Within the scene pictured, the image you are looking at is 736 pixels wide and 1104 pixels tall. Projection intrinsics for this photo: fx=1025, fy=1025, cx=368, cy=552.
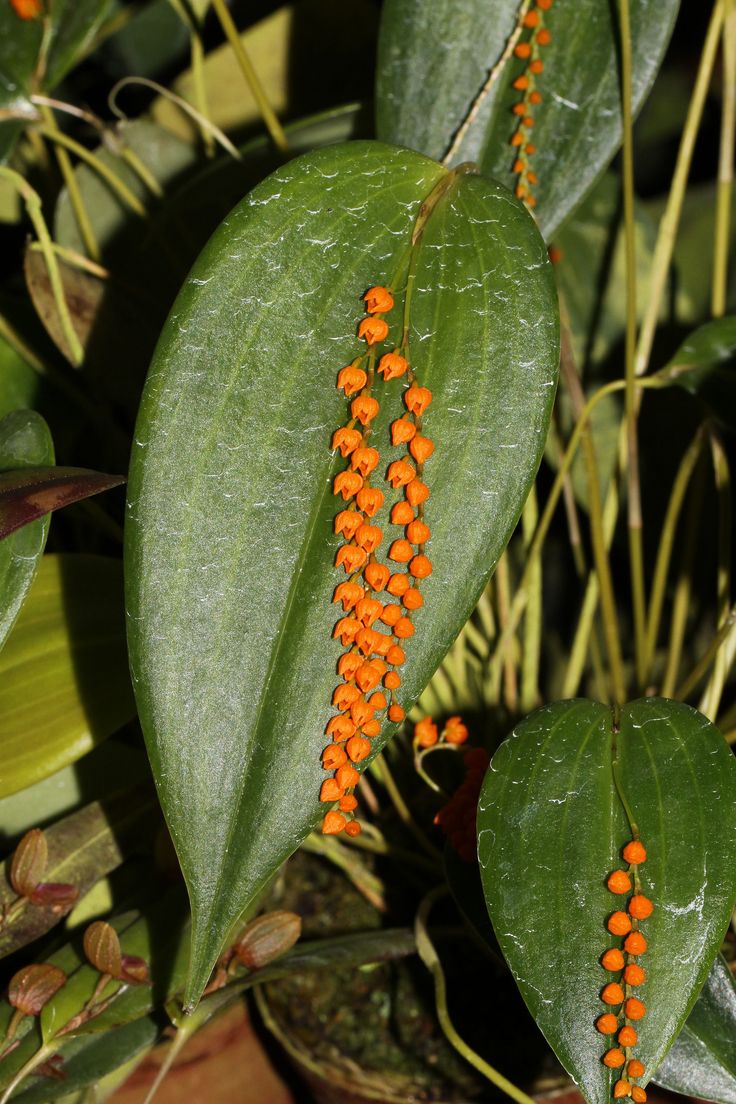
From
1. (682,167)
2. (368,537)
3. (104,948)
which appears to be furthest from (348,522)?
(682,167)

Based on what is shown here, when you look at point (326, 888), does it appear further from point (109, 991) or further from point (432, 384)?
point (432, 384)

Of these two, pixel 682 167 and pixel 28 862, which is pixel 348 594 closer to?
pixel 28 862

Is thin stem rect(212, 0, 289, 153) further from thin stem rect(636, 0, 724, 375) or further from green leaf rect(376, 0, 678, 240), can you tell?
thin stem rect(636, 0, 724, 375)

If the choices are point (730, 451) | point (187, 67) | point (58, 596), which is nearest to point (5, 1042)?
point (58, 596)

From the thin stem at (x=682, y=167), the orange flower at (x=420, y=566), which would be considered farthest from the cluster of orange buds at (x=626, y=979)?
the thin stem at (x=682, y=167)

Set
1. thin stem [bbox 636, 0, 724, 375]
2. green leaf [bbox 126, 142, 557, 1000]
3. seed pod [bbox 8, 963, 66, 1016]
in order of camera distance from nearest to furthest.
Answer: green leaf [bbox 126, 142, 557, 1000] → seed pod [bbox 8, 963, 66, 1016] → thin stem [bbox 636, 0, 724, 375]

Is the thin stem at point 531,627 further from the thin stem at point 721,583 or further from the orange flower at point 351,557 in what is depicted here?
the orange flower at point 351,557

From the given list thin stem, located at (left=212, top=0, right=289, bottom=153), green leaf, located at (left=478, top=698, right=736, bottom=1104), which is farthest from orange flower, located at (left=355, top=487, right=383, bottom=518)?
thin stem, located at (left=212, top=0, right=289, bottom=153)
